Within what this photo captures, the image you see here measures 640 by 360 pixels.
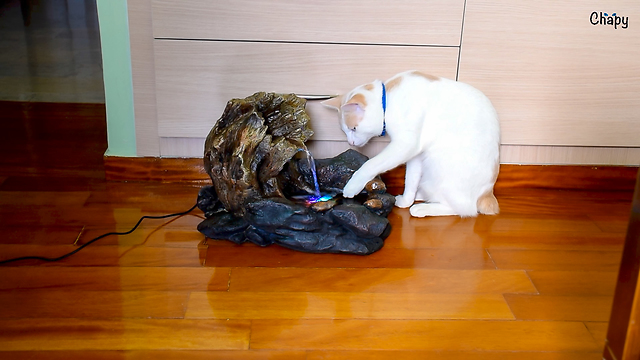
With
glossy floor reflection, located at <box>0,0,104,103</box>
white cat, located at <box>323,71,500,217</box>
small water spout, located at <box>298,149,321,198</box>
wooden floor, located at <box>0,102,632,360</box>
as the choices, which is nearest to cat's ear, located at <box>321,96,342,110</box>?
white cat, located at <box>323,71,500,217</box>

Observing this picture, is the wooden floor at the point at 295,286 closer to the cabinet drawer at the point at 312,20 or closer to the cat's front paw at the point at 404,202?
the cat's front paw at the point at 404,202

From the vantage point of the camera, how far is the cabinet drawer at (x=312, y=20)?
5.79ft

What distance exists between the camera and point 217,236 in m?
1.63

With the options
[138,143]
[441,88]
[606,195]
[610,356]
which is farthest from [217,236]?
[606,195]

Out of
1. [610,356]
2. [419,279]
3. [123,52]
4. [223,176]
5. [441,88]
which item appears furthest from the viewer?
[123,52]

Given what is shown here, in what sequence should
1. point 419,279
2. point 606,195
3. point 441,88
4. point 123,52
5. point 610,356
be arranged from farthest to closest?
point 606,195 < point 123,52 < point 441,88 < point 419,279 < point 610,356

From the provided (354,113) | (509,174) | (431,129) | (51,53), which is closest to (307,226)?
(354,113)

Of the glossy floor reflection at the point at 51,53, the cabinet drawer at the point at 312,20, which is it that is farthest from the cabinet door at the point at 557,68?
the glossy floor reflection at the point at 51,53

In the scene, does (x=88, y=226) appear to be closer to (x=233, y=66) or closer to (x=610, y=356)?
(x=233, y=66)

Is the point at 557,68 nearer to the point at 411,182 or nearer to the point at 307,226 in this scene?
the point at 411,182

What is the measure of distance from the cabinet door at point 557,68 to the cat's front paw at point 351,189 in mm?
516

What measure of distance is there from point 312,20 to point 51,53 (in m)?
2.50

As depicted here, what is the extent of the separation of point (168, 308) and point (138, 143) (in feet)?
2.59

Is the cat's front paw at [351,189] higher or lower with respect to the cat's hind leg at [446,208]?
higher
